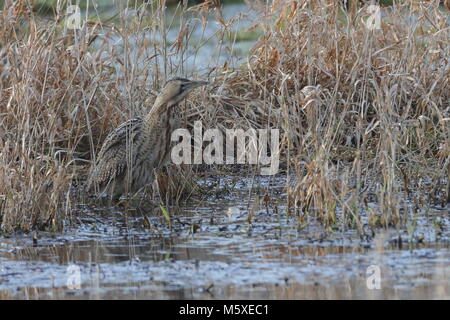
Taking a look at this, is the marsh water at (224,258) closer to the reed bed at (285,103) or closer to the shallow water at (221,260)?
the shallow water at (221,260)

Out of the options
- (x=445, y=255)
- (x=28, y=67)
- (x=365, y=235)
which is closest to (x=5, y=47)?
(x=28, y=67)

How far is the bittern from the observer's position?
735cm

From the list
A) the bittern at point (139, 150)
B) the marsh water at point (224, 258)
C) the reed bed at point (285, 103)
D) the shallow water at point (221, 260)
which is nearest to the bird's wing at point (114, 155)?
the bittern at point (139, 150)

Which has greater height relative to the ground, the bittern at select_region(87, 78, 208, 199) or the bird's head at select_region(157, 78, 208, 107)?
the bird's head at select_region(157, 78, 208, 107)

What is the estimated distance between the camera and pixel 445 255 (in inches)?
217

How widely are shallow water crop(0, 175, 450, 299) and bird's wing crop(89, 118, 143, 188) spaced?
62cm

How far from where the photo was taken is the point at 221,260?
554cm

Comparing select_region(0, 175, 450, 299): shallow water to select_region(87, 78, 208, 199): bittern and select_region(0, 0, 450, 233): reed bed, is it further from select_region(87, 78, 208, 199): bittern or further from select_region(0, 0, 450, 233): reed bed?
select_region(87, 78, 208, 199): bittern

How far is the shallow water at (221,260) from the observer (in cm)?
496

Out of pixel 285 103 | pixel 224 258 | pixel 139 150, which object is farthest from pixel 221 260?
pixel 139 150

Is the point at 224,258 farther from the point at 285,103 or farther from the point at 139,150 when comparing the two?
the point at 139,150

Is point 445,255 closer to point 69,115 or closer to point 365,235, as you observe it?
point 365,235

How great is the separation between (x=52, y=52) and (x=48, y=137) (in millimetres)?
1004

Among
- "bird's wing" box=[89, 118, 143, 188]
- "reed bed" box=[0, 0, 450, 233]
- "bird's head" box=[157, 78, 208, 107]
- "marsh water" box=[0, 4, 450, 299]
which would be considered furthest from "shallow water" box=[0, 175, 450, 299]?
"bird's head" box=[157, 78, 208, 107]
